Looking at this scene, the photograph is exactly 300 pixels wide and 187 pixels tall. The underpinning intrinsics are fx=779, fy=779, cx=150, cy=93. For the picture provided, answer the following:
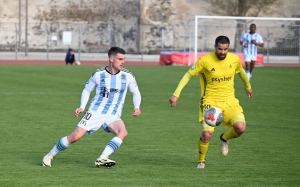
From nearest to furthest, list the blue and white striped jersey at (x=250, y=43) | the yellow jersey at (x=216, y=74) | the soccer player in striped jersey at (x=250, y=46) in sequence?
1. the yellow jersey at (x=216, y=74)
2. the soccer player in striped jersey at (x=250, y=46)
3. the blue and white striped jersey at (x=250, y=43)

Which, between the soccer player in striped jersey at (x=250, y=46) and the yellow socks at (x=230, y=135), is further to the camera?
the soccer player in striped jersey at (x=250, y=46)

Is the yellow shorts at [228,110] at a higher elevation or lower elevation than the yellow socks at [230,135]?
higher

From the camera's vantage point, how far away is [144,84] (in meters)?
26.5

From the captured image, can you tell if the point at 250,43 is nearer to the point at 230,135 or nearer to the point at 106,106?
the point at 230,135

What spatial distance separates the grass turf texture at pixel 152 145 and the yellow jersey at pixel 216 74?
3.18 ft

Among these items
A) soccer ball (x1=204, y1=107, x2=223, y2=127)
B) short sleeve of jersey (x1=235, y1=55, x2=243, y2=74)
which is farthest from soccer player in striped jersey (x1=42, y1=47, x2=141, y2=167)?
short sleeve of jersey (x1=235, y1=55, x2=243, y2=74)

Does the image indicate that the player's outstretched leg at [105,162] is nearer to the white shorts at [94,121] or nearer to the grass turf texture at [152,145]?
the grass turf texture at [152,145]

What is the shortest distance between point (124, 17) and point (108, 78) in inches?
1850

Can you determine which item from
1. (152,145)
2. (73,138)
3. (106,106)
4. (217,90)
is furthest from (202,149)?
(152,145)

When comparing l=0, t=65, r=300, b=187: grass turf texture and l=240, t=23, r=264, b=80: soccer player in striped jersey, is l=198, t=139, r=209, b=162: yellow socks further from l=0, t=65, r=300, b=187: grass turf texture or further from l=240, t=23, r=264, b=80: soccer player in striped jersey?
l=240, t=23, r=264, b=80: soccer player in striped jersey

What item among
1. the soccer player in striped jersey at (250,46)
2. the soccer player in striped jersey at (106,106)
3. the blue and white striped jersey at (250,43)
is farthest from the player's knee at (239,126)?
the blue and white striped jersey at (250,43)

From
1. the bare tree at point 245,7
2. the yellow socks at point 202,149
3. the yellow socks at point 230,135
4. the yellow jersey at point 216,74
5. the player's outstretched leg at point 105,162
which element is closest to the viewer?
the player's outstretched leg at point 105,162

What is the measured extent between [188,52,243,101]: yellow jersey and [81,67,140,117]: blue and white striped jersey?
921 millimetres

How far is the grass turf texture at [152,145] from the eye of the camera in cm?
950
